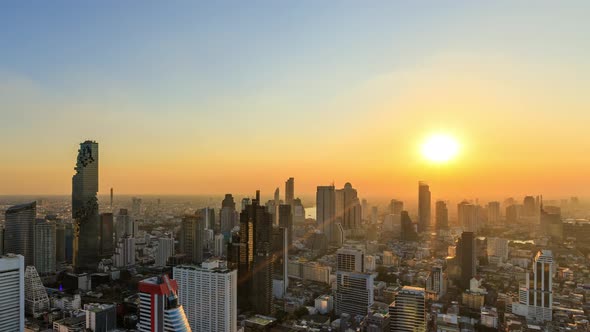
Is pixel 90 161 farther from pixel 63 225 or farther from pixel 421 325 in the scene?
pixel 421 325

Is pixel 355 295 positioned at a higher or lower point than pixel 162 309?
lower

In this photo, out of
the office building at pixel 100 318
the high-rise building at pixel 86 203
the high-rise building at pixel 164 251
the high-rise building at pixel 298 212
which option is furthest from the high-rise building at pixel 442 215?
the office building at pixel 100 318

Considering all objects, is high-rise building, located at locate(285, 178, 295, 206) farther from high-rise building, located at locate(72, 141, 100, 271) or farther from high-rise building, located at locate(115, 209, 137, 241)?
high-rise building, located at locate(72, 141, 100, 271)

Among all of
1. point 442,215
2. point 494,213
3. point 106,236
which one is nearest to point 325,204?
point 442,215

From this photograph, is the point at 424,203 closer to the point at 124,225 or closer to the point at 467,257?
the point at 467,257

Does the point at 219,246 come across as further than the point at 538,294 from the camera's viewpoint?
Yes

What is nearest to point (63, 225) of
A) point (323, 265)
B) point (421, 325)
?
point (323, 265)

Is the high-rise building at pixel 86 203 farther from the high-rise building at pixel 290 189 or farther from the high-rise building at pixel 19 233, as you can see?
the high-rise building at pixel 290 189
